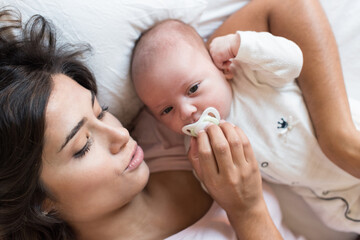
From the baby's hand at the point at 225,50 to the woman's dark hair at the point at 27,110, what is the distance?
1.60ft

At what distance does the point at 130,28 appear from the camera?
1.31 meters

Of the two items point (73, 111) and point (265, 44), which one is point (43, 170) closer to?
point (73, 111)

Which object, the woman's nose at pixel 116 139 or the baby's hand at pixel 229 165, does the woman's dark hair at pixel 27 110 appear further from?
the baby's hand at pixel 229 165

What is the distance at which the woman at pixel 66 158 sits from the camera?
975 mm

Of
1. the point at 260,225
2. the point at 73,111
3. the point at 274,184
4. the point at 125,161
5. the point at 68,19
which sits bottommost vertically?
the point at 274,184

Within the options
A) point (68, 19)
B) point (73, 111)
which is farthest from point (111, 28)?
point (73, 111)

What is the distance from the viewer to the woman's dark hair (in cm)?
96

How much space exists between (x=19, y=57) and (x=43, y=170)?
1.29 ft

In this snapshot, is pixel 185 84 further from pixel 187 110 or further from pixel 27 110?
pixel 27 110

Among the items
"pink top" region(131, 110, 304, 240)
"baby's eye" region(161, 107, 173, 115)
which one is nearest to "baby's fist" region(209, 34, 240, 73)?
"baby's eye" region(161, 107, 173, 115)

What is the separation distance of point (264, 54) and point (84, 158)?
714 millimetres

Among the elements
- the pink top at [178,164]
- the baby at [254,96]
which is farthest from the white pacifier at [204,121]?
the pink top at [178,164]

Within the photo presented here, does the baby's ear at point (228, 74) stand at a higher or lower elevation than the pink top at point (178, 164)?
higher

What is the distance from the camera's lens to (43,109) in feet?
3.16
